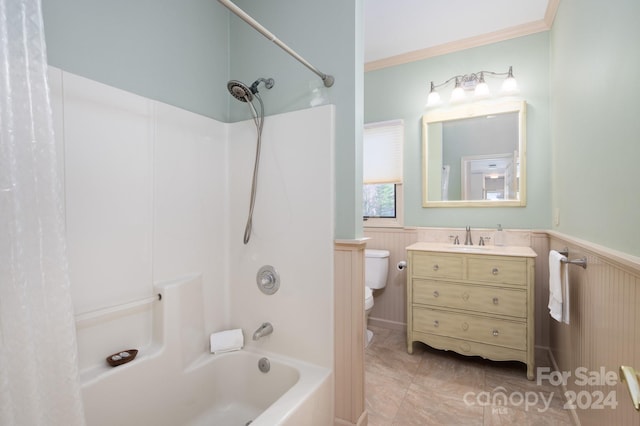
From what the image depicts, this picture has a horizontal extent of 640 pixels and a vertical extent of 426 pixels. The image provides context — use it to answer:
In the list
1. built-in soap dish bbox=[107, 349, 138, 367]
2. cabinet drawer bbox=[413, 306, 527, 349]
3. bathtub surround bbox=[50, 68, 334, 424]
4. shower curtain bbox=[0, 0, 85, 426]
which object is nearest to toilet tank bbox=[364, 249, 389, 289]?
cabinet drawer bbox=[413, 306, 527, 349]

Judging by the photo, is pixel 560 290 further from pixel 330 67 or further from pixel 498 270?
pixel 330 67

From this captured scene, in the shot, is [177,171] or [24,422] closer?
[24,422]

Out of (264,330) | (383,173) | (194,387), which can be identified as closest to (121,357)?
(194,387)

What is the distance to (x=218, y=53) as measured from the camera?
1817mm

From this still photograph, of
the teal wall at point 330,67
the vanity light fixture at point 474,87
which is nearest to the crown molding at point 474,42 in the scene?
the vanity light fixture at point 474,87

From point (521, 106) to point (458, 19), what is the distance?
2.82 feet

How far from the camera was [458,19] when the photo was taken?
2289 mm

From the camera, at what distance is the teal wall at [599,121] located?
1006mm

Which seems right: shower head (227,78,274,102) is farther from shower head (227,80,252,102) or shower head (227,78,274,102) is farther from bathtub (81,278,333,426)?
bathtub (81,278,333,426)

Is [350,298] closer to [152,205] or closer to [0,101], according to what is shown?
[152,205]

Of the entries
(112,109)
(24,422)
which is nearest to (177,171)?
(112,109)

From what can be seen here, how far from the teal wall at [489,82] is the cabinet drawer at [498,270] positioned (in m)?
0.51

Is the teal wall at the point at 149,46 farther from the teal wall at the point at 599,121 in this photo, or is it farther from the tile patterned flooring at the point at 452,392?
the tile patterned flooring at the point at 452,392

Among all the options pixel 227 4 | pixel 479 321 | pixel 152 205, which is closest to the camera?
pixel 227 4
